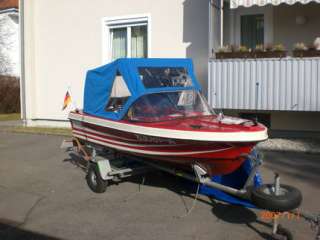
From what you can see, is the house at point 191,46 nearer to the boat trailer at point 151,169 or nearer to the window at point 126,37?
the window at point 126,37

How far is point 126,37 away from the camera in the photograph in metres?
13.5

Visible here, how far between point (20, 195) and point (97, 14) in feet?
26.4

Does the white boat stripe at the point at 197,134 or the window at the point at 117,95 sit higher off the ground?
the window at the point at 117,95

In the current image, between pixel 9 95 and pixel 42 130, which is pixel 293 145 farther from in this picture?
pixel 9 95

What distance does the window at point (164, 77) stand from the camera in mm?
7180

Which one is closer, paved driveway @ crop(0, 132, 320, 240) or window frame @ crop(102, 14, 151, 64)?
paved driveway @ crop(0, 132, 320, 240)

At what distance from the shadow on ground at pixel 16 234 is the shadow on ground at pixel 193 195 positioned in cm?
202

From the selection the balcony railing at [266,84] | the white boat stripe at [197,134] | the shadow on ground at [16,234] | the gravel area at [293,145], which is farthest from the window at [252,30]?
the shadow on ground at [16,234]

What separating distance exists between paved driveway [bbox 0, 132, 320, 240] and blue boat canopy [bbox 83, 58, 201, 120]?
4.42 ft

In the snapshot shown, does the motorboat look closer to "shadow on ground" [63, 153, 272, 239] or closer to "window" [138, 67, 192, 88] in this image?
"window" [138, 67, 192, 88]

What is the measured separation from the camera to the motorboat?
5566 mm

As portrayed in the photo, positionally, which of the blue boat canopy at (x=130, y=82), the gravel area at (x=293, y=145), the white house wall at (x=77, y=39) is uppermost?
the white house wall at (x=77, y=39)

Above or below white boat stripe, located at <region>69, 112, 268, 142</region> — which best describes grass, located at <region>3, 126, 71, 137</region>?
below

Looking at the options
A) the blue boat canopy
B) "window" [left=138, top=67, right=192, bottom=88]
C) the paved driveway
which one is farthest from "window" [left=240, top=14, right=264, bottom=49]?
"window" [left=138, top=67, right=192, bottom=88]
